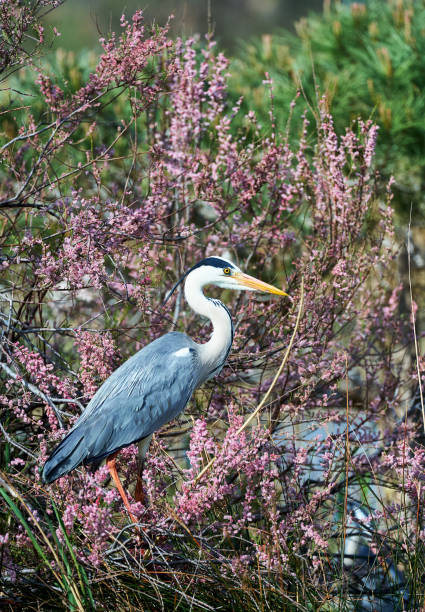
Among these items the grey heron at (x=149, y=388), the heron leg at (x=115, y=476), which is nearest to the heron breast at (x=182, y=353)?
the grey heron at (x=149, y=388)

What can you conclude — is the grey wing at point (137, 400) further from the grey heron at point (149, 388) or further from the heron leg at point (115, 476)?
the heron leg at point (115, 476)

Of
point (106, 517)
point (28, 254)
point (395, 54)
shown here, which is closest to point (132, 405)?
point (106, 517)

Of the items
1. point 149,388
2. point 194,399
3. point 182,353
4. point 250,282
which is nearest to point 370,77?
point 194,399

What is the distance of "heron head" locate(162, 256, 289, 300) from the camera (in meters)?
3.23

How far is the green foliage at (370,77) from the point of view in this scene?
6723 millimetres

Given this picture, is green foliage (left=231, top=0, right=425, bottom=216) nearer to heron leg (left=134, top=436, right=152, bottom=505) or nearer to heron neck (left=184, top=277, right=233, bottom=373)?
heron neck (left=184, top=277, right=233, bottom=373)

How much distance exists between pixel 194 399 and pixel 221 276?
3.95 feet

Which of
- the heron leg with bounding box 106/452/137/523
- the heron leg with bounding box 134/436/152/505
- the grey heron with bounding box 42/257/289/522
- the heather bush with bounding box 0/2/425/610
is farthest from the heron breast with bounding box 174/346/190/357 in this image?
the heron leg with bounding box 106/452/137/523

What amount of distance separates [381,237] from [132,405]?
1886 mm

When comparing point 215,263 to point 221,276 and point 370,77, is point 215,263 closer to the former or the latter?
point 221,276

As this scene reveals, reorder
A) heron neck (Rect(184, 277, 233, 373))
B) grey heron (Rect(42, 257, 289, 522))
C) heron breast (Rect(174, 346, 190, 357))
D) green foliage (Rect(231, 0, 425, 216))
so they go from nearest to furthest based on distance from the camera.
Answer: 1. grey heron (Rect(42, 257, 289, 522))
2. heron breast (Rect(174, 346, 190, 357))
3. heron neck (Rect(184, 277, 233, 373))
4. green foliage (Rect(231, 0, 425, 216))

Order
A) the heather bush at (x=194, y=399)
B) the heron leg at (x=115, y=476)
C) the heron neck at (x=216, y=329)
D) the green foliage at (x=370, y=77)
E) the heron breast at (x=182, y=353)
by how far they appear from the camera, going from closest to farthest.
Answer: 1. the heather bush at (x=194, y=399)
2. the heron leg at (x=115, y=476)
3. the heron breast at (x=182, y=353)
4. the heron neck at (x=216, y=329)
5. the green foliage at (x=370, y=77)

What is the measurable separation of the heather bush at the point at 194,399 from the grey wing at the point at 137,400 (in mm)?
135

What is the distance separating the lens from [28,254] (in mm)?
3449
